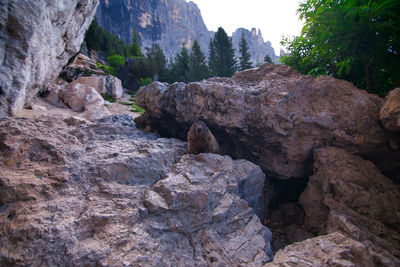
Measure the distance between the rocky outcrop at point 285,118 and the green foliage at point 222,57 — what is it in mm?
20753

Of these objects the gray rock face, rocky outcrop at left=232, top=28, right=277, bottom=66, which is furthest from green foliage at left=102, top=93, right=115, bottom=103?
rocky outcrop at left=232, top=28, right=277, bottom=66

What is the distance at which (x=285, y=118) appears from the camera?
4.92 m

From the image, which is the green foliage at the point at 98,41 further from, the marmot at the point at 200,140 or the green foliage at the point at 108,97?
the marmot at the point at 200,140

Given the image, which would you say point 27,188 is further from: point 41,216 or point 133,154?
point 133,154

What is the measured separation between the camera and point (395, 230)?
3.61m

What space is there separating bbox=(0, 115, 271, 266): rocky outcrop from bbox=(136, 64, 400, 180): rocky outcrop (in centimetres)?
151

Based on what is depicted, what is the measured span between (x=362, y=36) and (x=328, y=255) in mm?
4927

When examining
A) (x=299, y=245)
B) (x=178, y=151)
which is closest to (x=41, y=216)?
(x=178, y=151)

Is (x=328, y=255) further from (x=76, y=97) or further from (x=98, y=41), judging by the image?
(x=98, y=41)

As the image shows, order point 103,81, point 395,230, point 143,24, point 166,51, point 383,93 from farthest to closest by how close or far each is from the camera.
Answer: point 166,51 < point 143,24 < point 103,81 < point 383,93 < point 395,230

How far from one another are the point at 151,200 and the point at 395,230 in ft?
16.2

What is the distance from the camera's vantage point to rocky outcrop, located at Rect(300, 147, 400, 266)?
11.2ft

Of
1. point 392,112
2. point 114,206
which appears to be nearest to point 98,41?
point 114,206

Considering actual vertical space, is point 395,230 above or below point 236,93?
below
